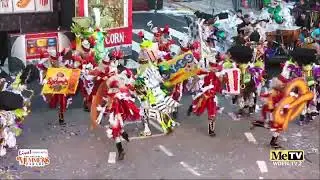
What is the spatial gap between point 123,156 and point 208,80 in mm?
2327

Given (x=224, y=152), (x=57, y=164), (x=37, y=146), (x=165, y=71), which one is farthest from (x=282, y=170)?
(x=37, y=146)

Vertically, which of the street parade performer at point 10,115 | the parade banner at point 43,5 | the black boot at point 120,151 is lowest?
the black boot at point 120,151

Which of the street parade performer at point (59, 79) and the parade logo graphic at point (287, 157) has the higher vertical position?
the street parade performer at point (59, 79)

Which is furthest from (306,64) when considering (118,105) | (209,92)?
(118,105)

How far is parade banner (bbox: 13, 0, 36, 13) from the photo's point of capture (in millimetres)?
16266

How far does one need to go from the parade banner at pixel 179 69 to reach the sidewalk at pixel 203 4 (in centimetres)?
1348

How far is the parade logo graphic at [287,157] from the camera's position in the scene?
1013 cm

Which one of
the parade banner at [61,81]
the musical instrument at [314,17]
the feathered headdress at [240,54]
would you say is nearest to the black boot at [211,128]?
the feathered headdress at [240,54]

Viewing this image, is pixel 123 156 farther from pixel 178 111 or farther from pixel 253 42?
pixel 253 42

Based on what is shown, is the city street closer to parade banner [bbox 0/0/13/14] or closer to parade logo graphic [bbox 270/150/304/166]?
parade logo graphic [bbox 270/150/304/166]

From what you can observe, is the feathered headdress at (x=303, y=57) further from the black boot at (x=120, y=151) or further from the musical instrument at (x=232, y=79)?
the black boot at (x=120, y=151)

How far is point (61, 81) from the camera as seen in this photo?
1159 centimetres

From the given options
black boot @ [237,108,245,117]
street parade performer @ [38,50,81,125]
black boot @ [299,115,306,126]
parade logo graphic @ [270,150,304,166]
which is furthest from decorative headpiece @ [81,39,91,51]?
black boot @ [299,115,306,126]

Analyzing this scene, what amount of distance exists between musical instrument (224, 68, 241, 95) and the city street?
3.06ft
